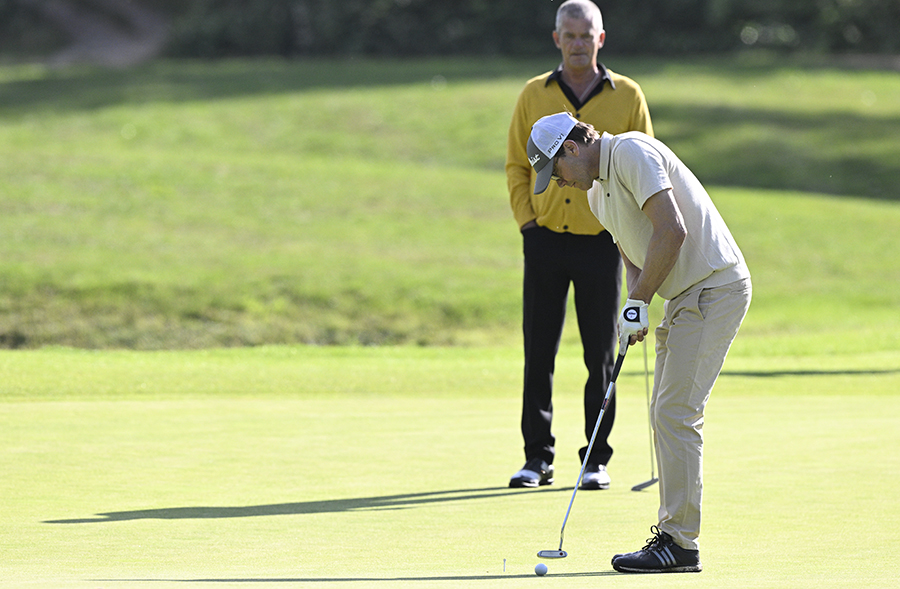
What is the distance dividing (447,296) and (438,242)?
3777 mm

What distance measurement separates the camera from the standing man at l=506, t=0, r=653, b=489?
262 inches

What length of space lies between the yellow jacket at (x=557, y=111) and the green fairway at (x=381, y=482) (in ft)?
4.64

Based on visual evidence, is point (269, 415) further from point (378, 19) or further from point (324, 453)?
point (378, 19)

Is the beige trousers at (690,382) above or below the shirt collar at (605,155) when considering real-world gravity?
below

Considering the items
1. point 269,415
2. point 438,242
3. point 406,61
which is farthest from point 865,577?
point 406,61

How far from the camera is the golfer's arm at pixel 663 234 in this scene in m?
4.69

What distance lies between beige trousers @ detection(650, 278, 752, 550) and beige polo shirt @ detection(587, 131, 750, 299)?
2.8 inches

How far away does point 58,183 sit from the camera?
72.4ft

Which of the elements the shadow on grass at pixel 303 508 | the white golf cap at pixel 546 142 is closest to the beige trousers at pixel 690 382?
the white golf cap at pixel 546 142

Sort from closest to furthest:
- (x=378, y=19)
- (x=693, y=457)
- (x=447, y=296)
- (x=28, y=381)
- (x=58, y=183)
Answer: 1. (x=693, y=457)
2. (x=28, y=381)
3. (x=447, y=296)
4. (x=58, y=183)
5. (x=378, y=19)

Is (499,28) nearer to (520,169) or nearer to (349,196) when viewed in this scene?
(349,196)

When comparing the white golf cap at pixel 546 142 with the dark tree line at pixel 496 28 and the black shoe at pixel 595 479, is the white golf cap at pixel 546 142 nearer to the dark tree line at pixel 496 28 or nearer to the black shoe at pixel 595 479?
the black shoe at pixel 595 479

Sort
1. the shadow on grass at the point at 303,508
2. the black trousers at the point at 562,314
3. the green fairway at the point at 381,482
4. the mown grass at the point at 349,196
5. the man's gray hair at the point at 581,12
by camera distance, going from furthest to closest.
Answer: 1. the mown grass at the point at 349,196
2. the black trousers at the point at 562,314
3. the man's gray hair at the point at 581,12
4. the shadow on grass at the point at 303,508
5. the green fairway at the point at 381,482

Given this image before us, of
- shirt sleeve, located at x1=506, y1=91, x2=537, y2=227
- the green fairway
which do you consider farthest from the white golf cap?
shirt sleeve, located at x1=506, y1=91, x2=537, y2=227
